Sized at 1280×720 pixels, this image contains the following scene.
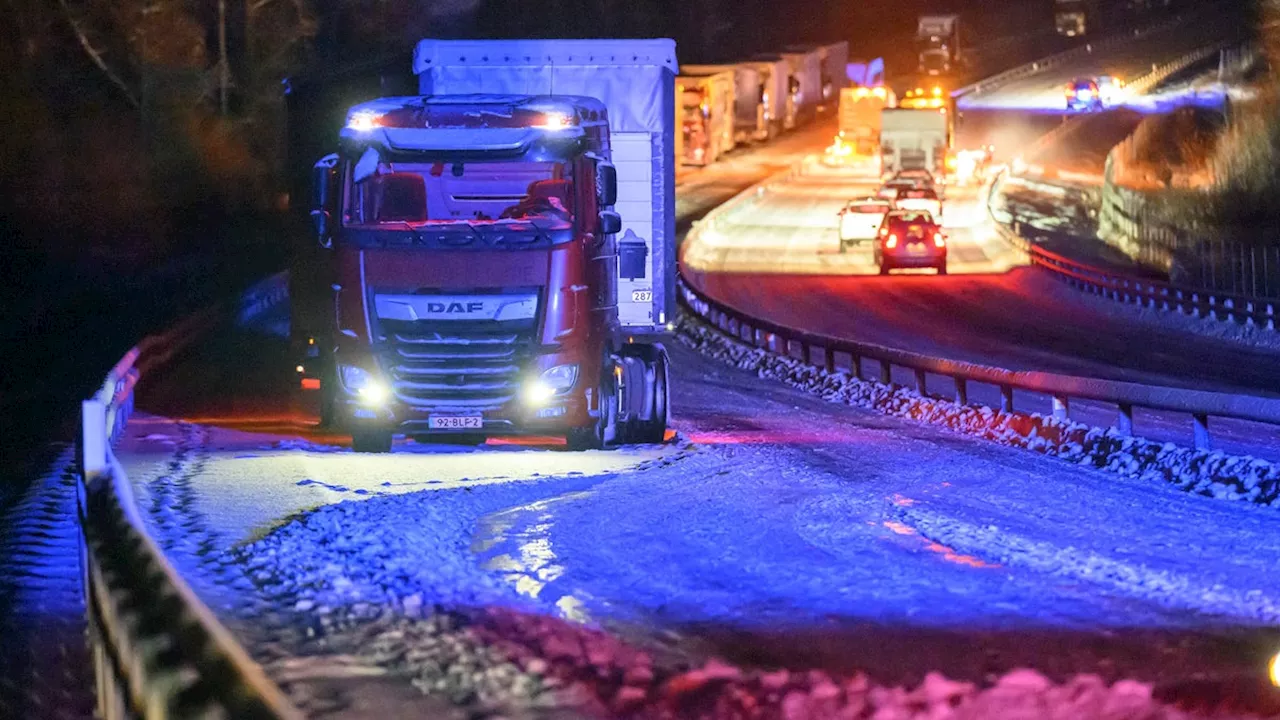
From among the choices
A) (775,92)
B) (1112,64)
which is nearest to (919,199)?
(775,92)

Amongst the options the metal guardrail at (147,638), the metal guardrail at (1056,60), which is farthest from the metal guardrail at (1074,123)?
the metal guardrail at (147,638)

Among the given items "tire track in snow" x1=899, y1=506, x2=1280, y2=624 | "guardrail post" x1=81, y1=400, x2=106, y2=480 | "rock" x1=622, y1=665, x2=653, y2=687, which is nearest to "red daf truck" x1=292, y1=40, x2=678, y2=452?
"guardrail post" x1=81, y1=400, x2=106, y2=480

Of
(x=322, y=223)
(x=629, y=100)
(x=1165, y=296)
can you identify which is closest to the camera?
(x=322, y=223)

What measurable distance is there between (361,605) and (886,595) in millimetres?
2960

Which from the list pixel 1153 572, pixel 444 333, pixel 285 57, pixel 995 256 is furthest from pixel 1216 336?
pixel 285 57

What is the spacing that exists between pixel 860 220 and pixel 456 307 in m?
40.7

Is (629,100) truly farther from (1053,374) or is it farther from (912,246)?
(912,246)

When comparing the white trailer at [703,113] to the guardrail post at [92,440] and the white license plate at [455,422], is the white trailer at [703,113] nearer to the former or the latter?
the white license plate at [455,422]

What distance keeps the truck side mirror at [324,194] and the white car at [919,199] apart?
42858 millimetres

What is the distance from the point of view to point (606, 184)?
53.0 feet

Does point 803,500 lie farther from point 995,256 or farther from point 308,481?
point 995,256

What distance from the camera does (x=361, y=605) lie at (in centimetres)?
1009

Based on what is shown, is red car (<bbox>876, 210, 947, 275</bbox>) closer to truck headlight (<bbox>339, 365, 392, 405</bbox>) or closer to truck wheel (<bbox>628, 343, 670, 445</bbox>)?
truck wheel (<bbox>628, 343, 670, 445</bbox>)

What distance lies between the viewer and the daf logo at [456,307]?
1589 centimetres
